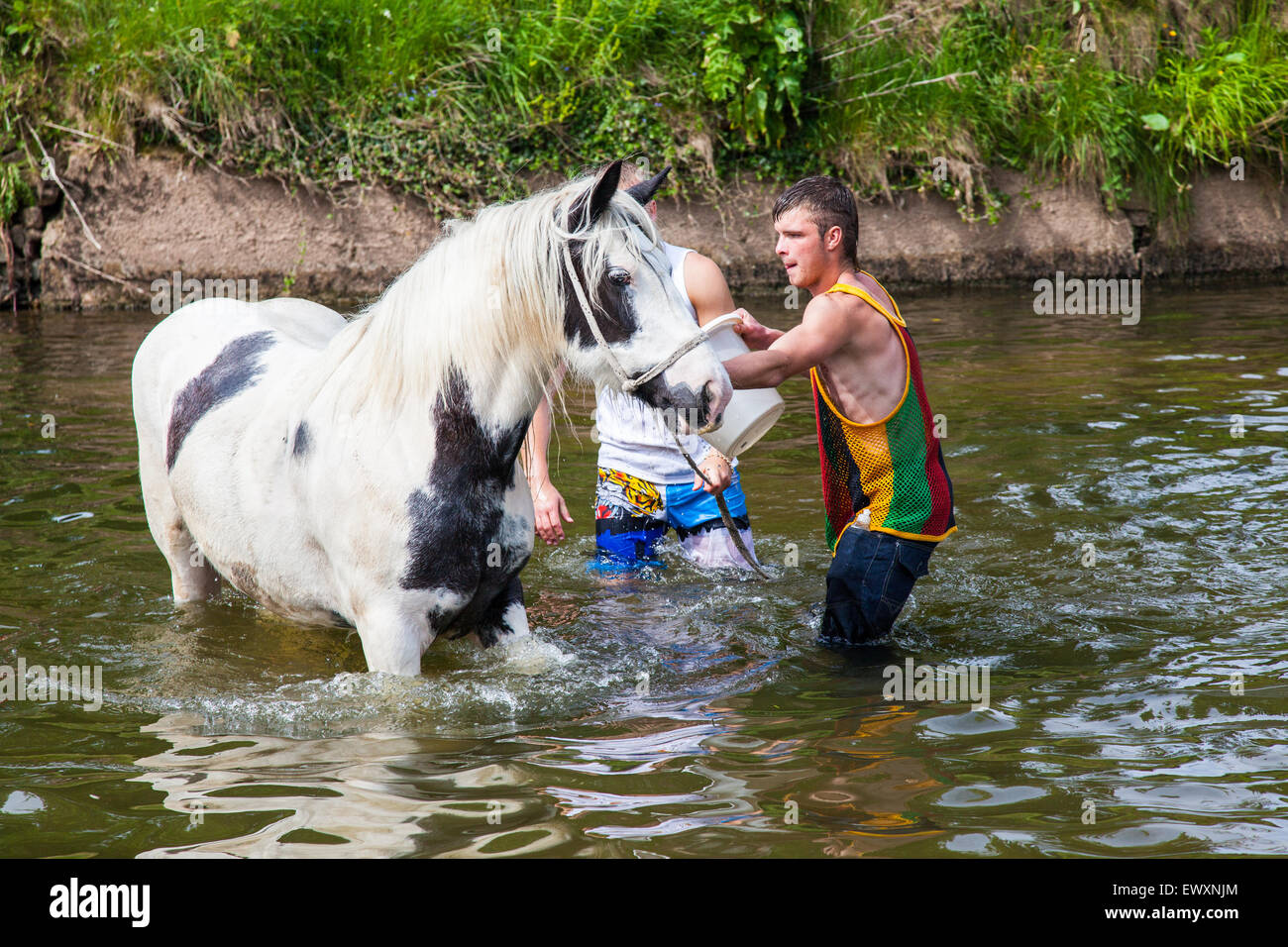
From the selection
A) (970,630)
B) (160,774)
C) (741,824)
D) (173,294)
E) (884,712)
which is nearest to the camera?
(741,824)

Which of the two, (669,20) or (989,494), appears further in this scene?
(669,20)

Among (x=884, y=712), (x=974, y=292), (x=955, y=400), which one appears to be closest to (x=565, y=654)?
(x=884, y=712)

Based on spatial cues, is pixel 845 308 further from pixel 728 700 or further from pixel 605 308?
pixel 728 700

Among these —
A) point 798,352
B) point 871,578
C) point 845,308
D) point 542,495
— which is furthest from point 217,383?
point 871,578

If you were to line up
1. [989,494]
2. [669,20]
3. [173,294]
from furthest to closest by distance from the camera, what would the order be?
[669,20], [173,294], [989,494]

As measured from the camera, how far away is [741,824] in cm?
281

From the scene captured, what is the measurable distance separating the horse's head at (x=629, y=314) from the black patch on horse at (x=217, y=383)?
1.52m

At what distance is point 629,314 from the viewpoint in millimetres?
3105

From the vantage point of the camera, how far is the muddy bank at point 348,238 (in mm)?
11375

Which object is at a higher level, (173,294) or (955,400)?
(173,294)

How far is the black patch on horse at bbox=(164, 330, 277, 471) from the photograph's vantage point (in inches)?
162

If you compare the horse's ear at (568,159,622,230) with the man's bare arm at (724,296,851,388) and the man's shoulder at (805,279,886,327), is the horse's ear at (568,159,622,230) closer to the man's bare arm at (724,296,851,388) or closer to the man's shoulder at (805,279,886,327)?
the man's bare arm at (724,296,851,388)
